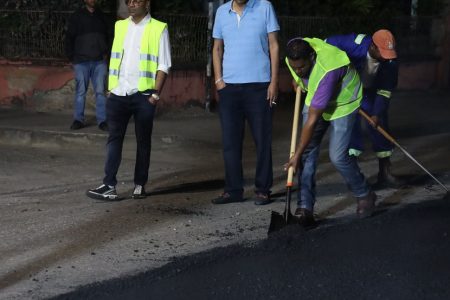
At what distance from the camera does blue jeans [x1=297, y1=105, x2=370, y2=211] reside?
254 inches

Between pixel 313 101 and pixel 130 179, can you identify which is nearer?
pixel 313 101

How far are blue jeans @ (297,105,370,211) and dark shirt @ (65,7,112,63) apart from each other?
15.5ft

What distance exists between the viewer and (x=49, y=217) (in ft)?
23.0

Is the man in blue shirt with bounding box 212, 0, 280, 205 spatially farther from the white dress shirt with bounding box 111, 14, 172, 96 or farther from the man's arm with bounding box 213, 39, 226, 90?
the white dress shirt with bounding box 111, 14, 172, 96

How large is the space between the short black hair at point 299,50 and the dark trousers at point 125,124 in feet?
5.47

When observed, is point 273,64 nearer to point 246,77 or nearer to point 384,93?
point 246,77

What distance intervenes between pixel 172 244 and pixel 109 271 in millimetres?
739

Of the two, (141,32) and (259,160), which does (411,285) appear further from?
(141,32)

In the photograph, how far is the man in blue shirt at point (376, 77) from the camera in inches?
276

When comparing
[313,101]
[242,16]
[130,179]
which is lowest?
[130,179]

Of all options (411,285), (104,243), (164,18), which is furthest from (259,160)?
(164,18)

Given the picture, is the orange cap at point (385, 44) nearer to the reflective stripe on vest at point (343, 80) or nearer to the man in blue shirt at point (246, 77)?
the reflective stripe on vest at point (343, 80)

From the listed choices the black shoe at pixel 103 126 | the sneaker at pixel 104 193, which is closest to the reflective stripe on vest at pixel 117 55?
the sneaker at pixel 104 193

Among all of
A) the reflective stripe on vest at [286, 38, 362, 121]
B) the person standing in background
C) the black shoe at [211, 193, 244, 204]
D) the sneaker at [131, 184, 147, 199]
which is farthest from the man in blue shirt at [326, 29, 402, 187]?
the person standing in background
